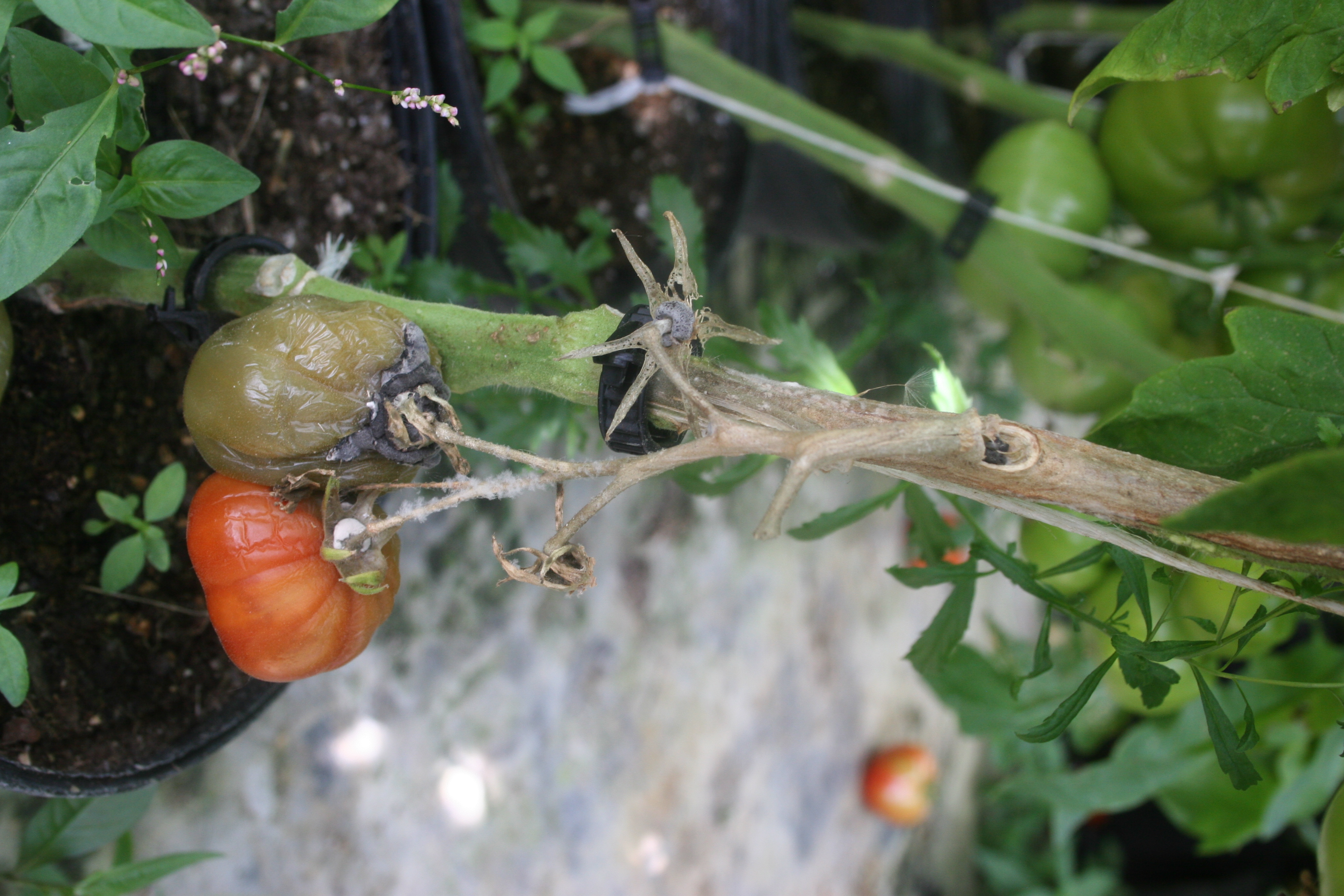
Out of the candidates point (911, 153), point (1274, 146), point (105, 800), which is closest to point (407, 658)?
point (105, 800)

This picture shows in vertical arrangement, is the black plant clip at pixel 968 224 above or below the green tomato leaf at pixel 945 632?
above

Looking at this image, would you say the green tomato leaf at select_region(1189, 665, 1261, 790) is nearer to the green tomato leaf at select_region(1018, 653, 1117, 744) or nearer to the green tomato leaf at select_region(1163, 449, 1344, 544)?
the green tomato leaf at select_region(1018, 653, 1117, 744)

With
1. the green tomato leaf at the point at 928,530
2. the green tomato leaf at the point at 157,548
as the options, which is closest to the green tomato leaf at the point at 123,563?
the green tomato leaf at the point at 157,548

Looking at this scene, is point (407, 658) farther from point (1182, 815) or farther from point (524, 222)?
point (1182, 815)

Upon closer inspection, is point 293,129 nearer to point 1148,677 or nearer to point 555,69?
point 555,69

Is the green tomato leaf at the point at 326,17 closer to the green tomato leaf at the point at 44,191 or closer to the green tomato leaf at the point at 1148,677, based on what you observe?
the green tomato leaf at the point at 44,191

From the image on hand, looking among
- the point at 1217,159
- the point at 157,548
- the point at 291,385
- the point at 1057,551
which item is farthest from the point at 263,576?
the point at 1217,159
